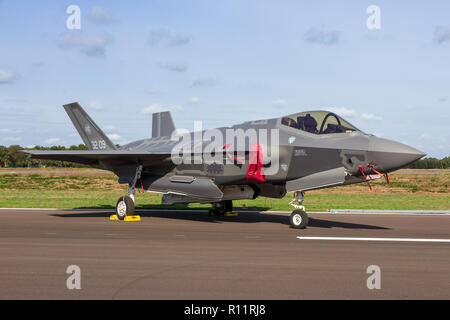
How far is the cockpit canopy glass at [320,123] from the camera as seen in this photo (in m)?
13.6

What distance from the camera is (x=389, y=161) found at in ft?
39.7

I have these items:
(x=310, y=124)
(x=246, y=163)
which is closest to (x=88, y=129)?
(x=246, y=163)

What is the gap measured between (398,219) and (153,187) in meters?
9.29

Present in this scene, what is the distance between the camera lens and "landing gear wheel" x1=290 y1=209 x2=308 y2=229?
13.8 metres

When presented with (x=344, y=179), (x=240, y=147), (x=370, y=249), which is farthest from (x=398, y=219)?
(x=370, y=249)

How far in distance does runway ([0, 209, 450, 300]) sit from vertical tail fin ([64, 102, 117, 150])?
21.0ft

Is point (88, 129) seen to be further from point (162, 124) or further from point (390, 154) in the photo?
point (390, 154)

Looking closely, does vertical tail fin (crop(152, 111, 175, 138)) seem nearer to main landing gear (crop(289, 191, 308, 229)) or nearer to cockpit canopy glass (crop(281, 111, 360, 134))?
cockpit canopy glass (crop(281, 111, 360, 134))

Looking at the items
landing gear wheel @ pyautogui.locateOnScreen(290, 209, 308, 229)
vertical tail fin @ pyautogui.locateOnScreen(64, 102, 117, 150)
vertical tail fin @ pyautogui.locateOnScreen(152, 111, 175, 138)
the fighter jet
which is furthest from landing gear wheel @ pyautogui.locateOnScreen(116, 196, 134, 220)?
vertical tail fin @ pyautogui.locateOnScreen(152, 111, 175, 138)

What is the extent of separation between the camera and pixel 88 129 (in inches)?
818

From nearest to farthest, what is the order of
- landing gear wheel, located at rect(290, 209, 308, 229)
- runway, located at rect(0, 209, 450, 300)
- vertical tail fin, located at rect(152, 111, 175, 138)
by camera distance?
runway, located at rect(0, 209, 450, 300)
landing gear wheel, located at rect(290, 209, 308, 229)
vertical tail fin, located at rect(152, 111, 175, 138)

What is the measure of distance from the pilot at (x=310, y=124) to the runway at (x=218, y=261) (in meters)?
2.96

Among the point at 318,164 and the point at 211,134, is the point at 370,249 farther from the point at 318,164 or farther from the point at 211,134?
the point at 211,134

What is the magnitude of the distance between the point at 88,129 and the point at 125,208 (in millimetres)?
5465
